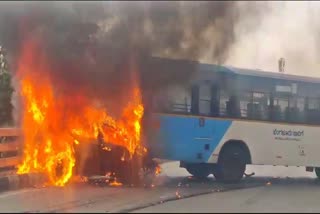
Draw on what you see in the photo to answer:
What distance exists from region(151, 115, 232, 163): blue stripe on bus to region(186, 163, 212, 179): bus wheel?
1.08m

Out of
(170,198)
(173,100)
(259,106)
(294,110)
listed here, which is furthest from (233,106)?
(170,198)

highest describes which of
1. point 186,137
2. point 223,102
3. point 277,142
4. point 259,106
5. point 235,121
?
point 223,102

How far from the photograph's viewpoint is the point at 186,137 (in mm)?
13562

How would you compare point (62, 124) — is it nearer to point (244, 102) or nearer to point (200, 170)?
point (200, 170)

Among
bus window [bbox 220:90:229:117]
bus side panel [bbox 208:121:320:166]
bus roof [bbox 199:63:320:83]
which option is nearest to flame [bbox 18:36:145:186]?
bus roof [bbox 199:63:320:83]

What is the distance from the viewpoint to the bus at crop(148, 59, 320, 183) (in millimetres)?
13469

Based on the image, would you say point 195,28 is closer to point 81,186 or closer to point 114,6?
point 114,6

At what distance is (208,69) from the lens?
13.6 metres

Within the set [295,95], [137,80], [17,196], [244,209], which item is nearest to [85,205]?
[17,196]

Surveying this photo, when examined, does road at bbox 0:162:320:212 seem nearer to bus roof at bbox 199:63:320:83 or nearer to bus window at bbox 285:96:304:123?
bus window at bbox 285:96:304:123

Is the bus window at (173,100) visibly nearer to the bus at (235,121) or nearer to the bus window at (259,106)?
the bus at (235,121)

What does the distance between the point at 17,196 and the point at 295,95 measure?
731 centimetres

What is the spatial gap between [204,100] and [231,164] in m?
1.63

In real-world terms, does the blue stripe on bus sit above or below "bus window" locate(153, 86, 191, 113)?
below
